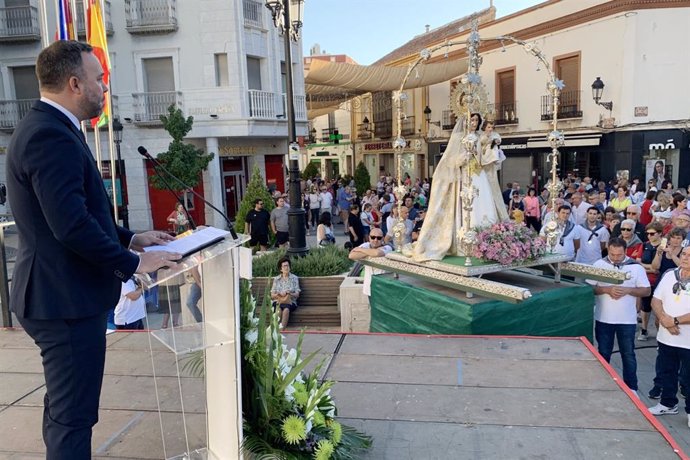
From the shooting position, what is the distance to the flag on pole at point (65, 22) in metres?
7.82

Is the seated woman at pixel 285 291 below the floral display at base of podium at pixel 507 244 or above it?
below

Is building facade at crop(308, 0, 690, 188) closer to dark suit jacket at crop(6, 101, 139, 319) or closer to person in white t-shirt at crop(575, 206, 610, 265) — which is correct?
person in white t-shirt at crop(575, 206, 610, 265)

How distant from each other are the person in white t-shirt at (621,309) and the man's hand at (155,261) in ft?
15.1

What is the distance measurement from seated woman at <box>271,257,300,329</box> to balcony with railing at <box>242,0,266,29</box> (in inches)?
524

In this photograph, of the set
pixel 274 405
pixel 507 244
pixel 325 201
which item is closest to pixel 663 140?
pixel 325 201

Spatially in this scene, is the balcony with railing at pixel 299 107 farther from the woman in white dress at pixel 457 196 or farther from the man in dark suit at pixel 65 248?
the man in dark suit at pixel 65 248

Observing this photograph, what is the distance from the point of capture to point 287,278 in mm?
8023

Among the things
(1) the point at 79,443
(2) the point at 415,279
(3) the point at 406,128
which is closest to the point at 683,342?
(2) the point at 415,279

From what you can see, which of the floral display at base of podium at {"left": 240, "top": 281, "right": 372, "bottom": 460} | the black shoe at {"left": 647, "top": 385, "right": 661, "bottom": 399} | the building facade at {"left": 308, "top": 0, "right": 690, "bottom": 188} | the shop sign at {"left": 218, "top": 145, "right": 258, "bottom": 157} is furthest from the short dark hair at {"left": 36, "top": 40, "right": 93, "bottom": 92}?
the shop sign at {"left": 218, "top": 145, "right": 258, "bottom": 157}

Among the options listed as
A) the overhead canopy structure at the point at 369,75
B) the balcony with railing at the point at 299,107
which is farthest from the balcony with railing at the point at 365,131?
the balcony with railing at the point at 299,107

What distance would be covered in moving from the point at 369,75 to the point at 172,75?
6.86m

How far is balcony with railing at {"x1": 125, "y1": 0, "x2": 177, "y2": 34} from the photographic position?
18.5 metres

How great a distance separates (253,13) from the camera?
19.4 m

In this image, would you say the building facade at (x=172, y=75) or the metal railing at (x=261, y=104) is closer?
the building facade at (x=172, y=75)
